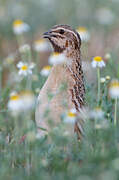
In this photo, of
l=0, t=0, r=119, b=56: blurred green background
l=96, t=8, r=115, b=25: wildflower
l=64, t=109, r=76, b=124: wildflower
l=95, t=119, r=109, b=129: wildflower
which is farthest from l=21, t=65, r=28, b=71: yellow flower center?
l=96, t=8, r=115, b=25: wildflower

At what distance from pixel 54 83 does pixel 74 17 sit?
5.61 metres

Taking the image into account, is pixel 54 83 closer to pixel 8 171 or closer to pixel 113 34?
pixel 8 171

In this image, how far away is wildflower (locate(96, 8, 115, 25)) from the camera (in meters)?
9.77

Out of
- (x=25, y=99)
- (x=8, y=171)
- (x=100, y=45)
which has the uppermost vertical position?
(x=100, y=45)

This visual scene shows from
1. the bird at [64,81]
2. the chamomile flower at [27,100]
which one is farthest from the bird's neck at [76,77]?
the chamomile flower at [27,100]

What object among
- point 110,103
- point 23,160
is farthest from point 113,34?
point 23,160

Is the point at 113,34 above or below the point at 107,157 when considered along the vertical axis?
above

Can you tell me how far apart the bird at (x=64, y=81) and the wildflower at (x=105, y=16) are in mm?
4648

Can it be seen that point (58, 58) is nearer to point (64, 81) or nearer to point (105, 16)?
point (64, 81)

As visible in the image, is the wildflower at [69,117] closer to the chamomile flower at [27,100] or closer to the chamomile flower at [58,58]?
the chamomile flower at [27,100]

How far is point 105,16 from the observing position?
10.0 m

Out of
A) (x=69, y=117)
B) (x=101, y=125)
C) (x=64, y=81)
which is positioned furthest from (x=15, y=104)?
(x=64, y=81)

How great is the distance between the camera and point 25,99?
12.0 feet

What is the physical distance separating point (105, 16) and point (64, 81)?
5.42 m
